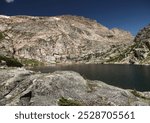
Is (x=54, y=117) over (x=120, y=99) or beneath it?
over

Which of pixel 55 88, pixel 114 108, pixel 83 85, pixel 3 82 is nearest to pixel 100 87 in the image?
pixel 83 85

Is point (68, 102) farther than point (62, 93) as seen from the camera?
No

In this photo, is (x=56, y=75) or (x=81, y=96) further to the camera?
(x=56, y=75)

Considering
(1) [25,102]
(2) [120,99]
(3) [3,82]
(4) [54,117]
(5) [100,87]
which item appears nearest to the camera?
(4) [54,117]

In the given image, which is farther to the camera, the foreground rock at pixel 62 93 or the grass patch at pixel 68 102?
the foreground rock at pixel 62 93

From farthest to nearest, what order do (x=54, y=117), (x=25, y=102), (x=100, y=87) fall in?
(x=100, y=87)
(x=25, y=102)
(x=54, y=117)

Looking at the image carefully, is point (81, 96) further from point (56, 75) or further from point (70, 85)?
point (56, 75)

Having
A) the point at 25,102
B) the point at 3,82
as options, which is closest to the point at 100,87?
the point at 25,102

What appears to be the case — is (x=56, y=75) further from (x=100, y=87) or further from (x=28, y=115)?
(x=28, y=115)

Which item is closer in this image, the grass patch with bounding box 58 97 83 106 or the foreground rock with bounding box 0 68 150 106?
the grass patch with bounding box 58 97 83 106

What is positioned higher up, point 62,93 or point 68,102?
point 62,93
